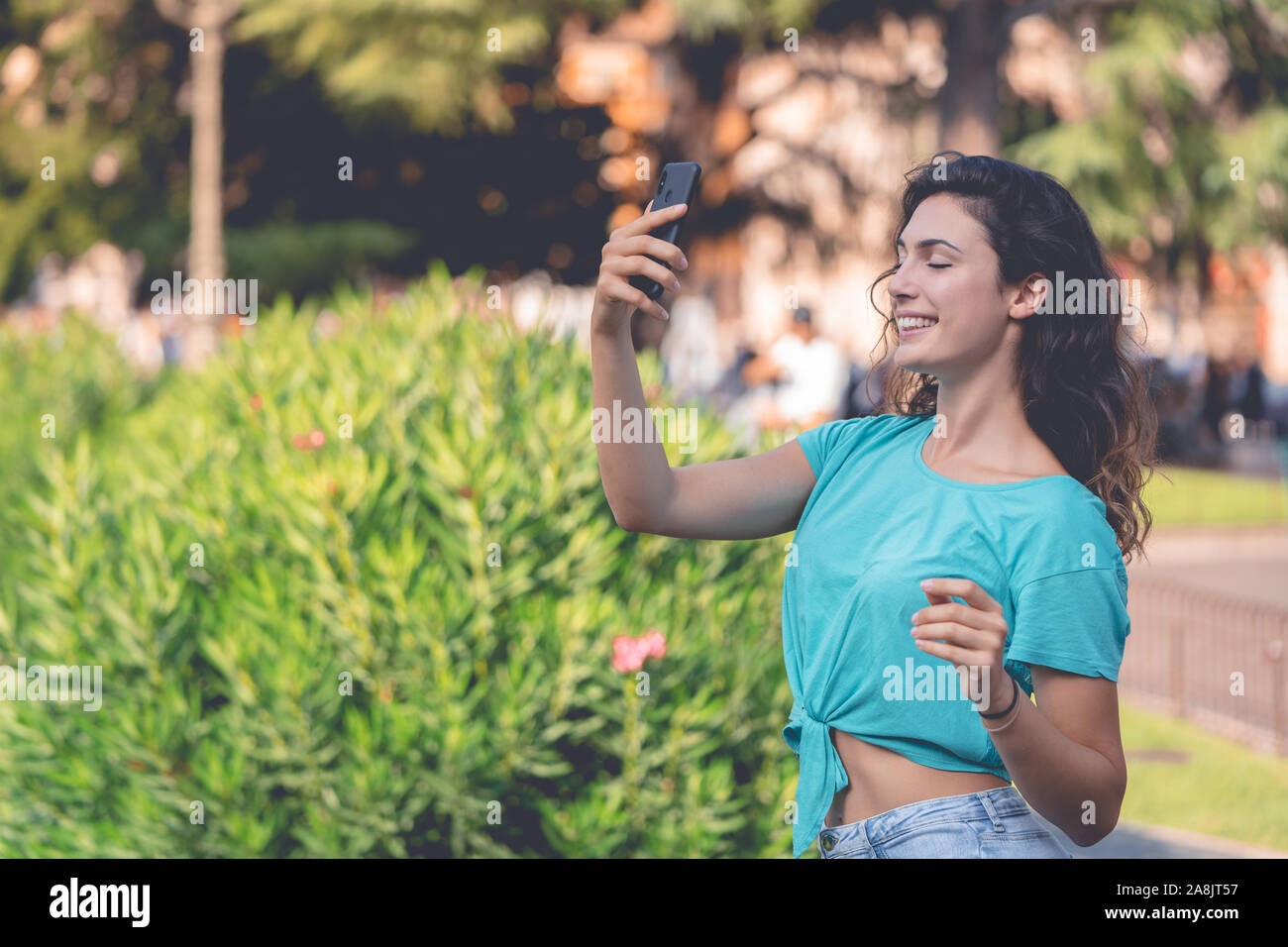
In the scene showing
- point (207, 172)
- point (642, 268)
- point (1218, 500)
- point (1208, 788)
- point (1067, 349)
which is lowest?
point (1208, 788)

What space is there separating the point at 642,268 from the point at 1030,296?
64 centimetres

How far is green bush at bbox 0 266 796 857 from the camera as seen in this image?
412cm

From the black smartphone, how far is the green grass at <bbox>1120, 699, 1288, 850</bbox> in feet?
19.0

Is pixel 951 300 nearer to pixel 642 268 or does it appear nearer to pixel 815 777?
pixel 642 268

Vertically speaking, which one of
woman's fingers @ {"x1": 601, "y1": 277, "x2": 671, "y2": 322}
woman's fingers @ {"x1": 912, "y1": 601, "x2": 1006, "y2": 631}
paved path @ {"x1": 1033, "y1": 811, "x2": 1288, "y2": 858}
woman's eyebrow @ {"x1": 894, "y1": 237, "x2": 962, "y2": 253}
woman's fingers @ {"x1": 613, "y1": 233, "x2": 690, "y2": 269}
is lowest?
paved path @ {"x1": 1033, "y1": 811, "x2": 1288, "y2": 858}

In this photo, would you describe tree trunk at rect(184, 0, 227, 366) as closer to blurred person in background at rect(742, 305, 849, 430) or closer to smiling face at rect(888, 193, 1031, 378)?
blurred person in background at rect(742, 305, 849, 430)

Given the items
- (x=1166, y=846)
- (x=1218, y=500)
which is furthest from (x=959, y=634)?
(x=1218, y=500)

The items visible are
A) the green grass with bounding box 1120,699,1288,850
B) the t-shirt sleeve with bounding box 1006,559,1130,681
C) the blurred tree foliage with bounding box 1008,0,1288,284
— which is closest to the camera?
the t-shirt sleeve with bounding box 1006,559,1130,681

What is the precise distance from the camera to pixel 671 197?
2174mm

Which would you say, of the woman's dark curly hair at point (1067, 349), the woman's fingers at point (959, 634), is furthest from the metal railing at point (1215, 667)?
the woman's fingers at point (959, 634)

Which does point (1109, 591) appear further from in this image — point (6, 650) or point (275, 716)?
point (6, 650)

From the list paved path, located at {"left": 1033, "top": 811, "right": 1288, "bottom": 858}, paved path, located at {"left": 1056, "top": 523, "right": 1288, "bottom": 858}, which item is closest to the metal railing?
paved path, located at {"left": 1056, "top": 523, "right": 1288, "bottom": 858}

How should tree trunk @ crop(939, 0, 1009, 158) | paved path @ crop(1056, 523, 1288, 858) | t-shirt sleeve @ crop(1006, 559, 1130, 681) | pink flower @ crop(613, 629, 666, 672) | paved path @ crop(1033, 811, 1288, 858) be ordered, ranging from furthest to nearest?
tree trunk @ crop(939, 0, 1009, 158) < paved path @ crop(1056, 523, 1288, 858) < paved path @ crop(1033, 811, 1288, 858) < pink flower @ crop(613, 629, 666, 672) < t-shirt sleeve @ crop(1006, 559, 1130, 681)

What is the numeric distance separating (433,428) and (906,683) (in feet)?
8.40
